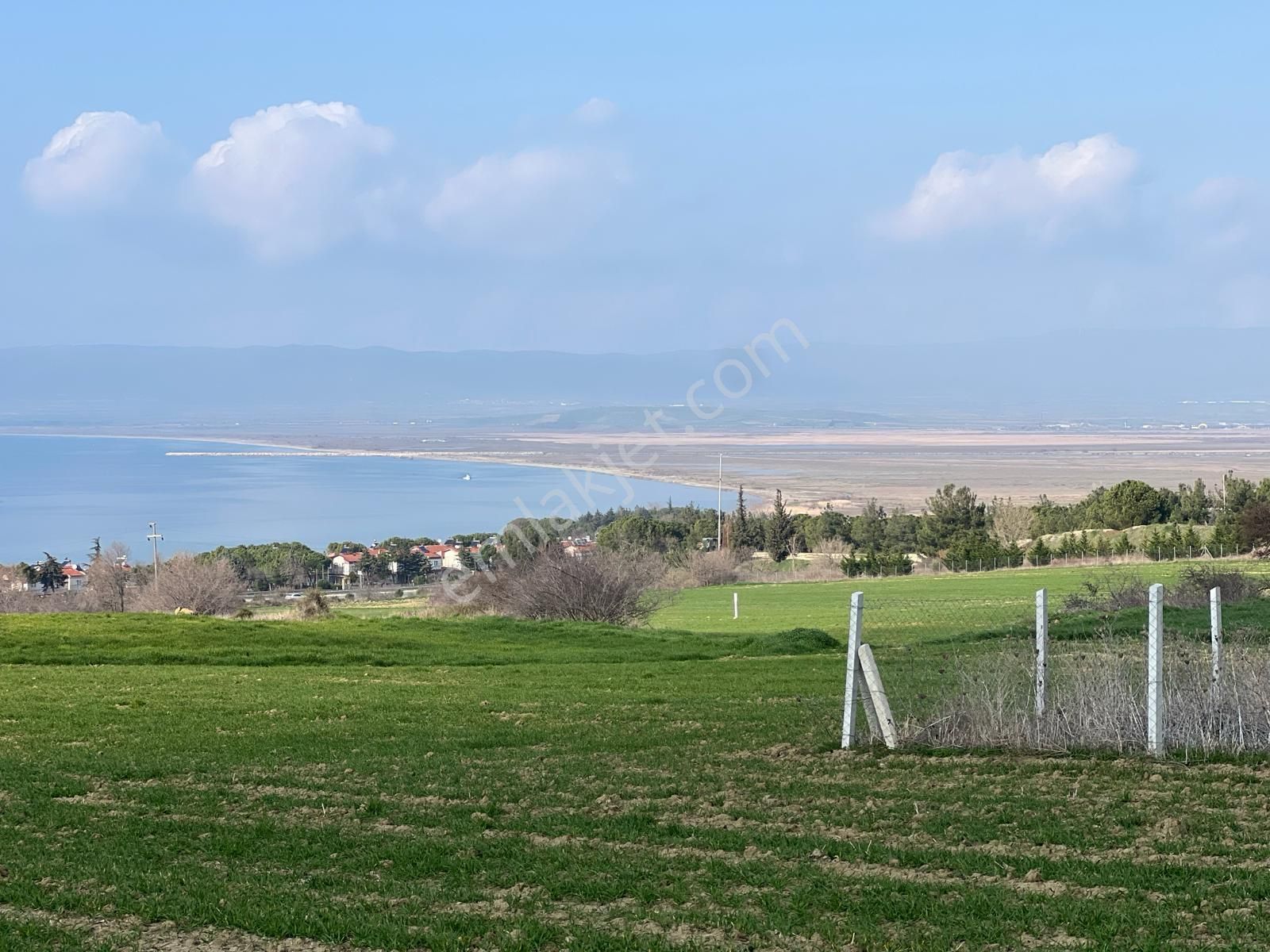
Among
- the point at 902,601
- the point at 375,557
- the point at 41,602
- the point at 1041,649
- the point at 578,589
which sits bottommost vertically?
the point at 41,602

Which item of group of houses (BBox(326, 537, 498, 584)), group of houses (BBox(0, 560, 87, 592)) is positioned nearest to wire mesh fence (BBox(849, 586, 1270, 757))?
group of houses (BBox(0, 560, 87, 592))

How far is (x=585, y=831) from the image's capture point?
354 inches

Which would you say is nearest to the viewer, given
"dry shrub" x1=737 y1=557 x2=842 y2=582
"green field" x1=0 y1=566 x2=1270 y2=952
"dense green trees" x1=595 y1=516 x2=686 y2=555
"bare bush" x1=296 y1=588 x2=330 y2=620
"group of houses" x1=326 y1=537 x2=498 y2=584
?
"green field" x1=0 y1=566 x2=1270 y2=952

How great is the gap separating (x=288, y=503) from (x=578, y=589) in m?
125

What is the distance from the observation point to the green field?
22.0 feet

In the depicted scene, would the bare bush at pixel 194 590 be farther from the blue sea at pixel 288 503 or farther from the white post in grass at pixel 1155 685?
the blue sea at pixel 288 503

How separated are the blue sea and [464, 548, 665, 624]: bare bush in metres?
59.1

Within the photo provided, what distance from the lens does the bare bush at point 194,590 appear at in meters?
50.4

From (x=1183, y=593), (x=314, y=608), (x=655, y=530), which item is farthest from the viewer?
(x=655, y=530)

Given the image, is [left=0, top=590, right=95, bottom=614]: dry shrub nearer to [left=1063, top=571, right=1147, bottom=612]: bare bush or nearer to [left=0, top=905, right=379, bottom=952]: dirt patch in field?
[left=1063, top=571, right=1147, bottom=612]: bare bush

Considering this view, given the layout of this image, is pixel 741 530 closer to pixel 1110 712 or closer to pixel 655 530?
pixel 655 530

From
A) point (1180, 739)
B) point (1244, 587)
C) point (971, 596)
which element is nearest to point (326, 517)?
point (971, 596)

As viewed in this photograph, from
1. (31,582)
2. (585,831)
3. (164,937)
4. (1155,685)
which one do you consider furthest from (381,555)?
(164,937)

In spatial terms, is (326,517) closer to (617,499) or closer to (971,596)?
(617,499)
